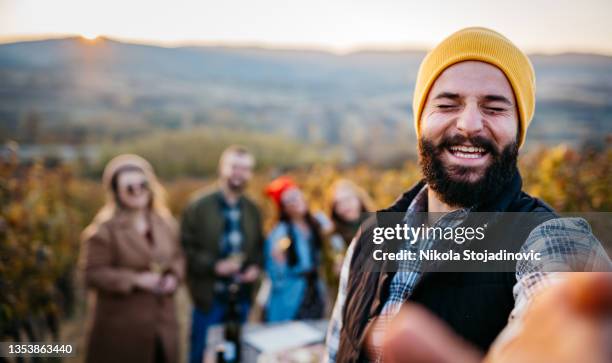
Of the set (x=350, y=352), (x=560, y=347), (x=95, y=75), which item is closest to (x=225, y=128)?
(x=95, y=75)

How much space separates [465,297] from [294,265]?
264 cm

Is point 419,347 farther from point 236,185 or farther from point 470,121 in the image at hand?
point 236,185

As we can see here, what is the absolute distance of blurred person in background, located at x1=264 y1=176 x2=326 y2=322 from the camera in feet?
11.0

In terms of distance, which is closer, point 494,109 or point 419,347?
A: point 419,347

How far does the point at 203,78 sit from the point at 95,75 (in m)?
2.28

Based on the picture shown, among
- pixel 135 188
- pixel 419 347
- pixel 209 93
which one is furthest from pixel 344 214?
pixel 209 93

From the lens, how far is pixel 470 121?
0.91m

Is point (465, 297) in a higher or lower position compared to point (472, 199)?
lower

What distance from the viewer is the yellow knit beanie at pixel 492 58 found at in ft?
3.14

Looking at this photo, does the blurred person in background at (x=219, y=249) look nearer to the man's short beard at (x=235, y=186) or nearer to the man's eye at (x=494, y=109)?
the man's short beard at (x=235, y=186)

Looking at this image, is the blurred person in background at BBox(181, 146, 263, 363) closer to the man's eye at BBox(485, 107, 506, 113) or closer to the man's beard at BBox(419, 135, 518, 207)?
the man's beard at BBox(419, 135, 518, 207)

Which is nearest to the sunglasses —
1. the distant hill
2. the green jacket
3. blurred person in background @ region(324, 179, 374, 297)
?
the green jacket

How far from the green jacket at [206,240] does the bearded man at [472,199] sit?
2.61m

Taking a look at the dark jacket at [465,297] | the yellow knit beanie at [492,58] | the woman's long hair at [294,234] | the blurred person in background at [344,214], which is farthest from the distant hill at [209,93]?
the dark jacket at [465,297]
